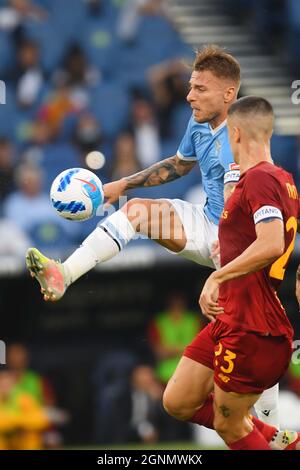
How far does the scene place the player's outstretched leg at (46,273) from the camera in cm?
666

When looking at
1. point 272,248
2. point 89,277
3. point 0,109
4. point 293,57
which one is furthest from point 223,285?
point 293,57

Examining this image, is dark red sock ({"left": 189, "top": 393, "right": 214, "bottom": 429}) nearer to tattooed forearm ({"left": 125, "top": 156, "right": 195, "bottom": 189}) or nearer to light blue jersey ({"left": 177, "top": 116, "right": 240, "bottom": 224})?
light blue jersey ({"left": 177, "top": 116, "right": 240, "bottom": 224})

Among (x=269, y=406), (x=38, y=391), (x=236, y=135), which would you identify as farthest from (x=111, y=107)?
(x=236, y=135)

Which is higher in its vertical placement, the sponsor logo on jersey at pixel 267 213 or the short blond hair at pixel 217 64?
the short blond hair at pixel 217 64

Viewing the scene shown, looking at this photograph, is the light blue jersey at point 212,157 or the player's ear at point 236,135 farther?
the light blue jersey at point 212,157

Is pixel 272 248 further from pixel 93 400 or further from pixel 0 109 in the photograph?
pixel 0 109

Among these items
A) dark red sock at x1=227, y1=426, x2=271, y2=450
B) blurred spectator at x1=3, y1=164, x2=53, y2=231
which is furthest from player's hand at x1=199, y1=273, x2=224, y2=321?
blurred spectator at x1=3, y1=164, x2=53, y2=231

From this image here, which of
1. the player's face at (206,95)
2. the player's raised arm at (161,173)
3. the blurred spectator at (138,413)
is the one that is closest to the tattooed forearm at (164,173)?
the player's raised arm at (161,173)

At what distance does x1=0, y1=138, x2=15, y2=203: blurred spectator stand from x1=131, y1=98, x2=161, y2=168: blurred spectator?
1300mm

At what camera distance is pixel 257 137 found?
6262 mm

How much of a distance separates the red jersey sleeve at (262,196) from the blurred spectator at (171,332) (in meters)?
4.72

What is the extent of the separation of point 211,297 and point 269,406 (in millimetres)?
1694

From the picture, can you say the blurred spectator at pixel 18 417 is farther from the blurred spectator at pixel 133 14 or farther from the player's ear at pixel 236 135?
the player's ear at pixel 236 135

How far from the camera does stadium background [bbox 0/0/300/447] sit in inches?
417
